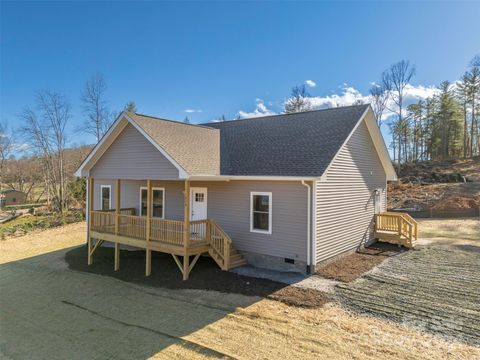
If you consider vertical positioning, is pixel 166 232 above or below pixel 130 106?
below

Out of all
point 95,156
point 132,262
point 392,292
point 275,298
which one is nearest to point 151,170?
point 95,156

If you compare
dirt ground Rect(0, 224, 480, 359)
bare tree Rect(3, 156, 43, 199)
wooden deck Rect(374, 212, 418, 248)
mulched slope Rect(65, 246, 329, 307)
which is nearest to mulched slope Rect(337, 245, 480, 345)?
dirt ground Rect(0, 224, 480, 359)

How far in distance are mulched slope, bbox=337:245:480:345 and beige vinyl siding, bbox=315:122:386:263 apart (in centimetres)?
171

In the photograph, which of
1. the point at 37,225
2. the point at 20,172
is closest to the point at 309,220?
the point at 37,225

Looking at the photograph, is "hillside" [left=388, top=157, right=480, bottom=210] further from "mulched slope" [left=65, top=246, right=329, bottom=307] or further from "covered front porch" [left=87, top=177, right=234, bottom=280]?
"covered front porch" [left=87, top=177, right=234, bottom=280]

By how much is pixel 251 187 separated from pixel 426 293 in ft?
20.5

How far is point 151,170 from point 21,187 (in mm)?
57629

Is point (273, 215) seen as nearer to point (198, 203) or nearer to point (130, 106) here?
point (198, 203)

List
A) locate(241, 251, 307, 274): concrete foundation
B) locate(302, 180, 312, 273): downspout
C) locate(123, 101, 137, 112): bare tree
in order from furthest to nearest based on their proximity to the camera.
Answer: locate(123, 101, 137, 112): bare tree → locate(241, 251, 307, 274): concrete foundation → locate(302, 180, 312, 273): downspout

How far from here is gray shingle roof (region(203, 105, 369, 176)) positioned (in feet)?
35.3

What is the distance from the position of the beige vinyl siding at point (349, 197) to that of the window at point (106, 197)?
37.2ft

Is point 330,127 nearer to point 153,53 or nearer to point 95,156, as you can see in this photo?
point 95,156

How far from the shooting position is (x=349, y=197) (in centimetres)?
1256

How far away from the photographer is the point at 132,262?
13023mm
